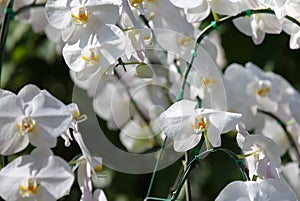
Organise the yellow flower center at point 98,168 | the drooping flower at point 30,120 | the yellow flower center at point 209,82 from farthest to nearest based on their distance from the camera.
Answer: the yellow flower center at point 209,82 < the yellow flower center at point 98,168 < the drooping flower at point 30,120

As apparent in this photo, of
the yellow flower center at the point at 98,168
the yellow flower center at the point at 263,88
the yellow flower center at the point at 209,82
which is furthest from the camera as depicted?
the yellow flower center at the point at 263,88

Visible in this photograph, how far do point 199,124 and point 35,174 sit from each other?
0.19 m

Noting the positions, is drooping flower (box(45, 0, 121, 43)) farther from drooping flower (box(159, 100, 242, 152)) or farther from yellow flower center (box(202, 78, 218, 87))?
yellow flower center (box(202, 78, 218, 87))

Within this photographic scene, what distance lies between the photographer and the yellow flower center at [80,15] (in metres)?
0.85

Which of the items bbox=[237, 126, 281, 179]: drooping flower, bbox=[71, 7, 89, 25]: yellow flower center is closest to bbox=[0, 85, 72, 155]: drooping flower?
bbox=[71, 7, 89, 25]: yellow flower center

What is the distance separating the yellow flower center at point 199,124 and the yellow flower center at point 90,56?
131 millimetres

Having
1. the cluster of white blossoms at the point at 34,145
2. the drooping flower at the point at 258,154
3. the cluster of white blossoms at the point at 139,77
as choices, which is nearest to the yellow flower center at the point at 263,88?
the cluster of white blossoms at the point at 139,77

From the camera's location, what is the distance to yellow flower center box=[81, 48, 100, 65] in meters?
0.86

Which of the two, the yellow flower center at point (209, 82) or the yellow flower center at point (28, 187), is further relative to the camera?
the yellow flower center at point (209, 82)

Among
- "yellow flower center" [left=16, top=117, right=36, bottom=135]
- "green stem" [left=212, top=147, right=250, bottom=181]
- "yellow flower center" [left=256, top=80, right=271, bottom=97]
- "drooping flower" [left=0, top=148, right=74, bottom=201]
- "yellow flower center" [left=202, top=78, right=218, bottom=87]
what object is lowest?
"yellow flower center" [left=256, top=80, right=271, bottom=97]

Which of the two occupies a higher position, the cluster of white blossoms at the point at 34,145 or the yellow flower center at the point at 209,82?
the cluster of white blossoms at the point at 34,145

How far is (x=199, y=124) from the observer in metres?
0.86

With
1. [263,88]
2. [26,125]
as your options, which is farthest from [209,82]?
[26,125]

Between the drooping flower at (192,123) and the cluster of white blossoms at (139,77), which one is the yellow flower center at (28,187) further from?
the drooping flower at (192,123)
